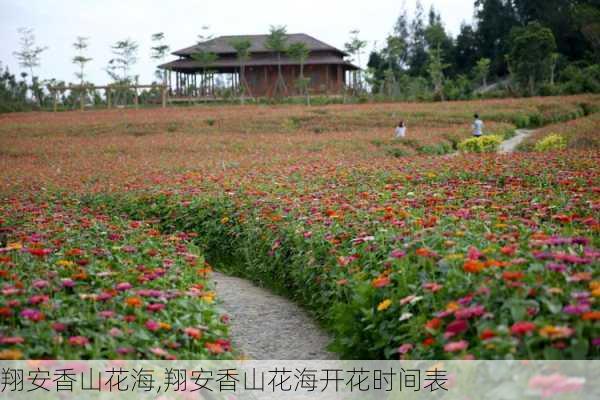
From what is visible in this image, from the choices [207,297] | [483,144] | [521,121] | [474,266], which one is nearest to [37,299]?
[207,297]

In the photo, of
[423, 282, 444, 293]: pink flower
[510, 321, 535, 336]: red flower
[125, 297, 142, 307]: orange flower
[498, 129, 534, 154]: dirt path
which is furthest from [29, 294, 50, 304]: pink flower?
[498, 129, 534, 154]: dirt path

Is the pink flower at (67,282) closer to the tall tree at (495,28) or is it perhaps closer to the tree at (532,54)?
the tree at (532,54)

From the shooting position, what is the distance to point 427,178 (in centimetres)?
1098

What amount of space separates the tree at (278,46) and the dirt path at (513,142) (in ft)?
83.4

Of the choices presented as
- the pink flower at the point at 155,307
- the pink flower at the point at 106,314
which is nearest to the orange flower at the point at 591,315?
the pink flower at the point at 155,307

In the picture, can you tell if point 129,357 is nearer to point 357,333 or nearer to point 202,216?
point 357,333

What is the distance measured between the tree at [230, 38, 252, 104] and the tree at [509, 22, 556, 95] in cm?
1845

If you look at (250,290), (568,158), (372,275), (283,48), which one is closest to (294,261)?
(250,290)

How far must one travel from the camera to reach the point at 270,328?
657 centimetres

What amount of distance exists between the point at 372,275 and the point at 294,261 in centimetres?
188

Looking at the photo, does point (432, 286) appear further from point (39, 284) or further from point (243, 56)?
point (243, 56)

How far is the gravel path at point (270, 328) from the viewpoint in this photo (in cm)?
589

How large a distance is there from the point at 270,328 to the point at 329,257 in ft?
3.04

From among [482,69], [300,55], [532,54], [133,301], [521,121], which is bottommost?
[133,301]
